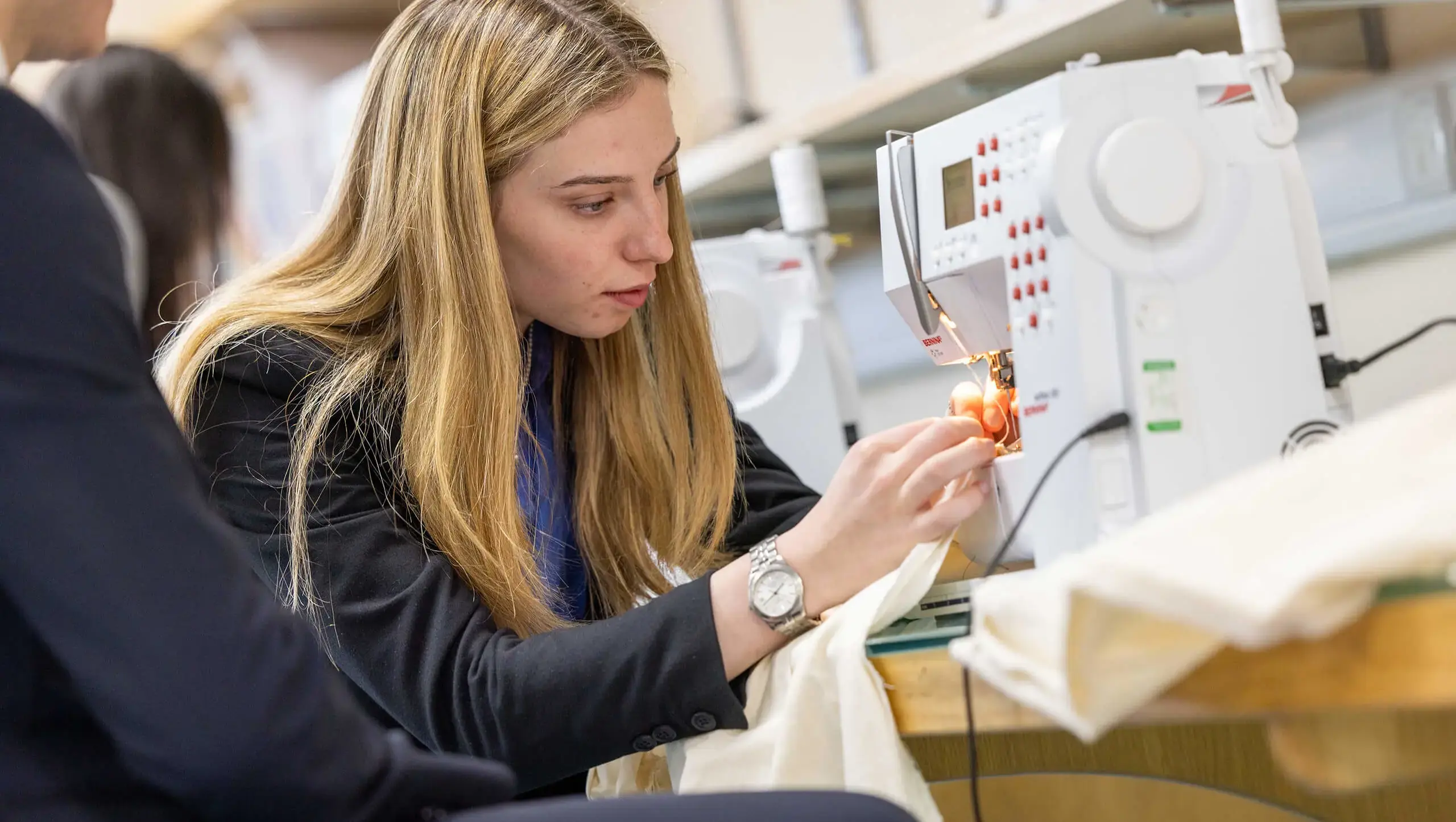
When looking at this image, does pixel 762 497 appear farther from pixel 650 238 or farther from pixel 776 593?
pixel 776 593

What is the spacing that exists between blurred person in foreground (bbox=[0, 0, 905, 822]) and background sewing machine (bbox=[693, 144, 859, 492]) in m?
1.75

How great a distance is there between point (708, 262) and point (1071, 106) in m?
1.40

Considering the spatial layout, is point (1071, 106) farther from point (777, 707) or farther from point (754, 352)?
point (754, 352)

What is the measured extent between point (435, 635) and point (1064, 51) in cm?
128

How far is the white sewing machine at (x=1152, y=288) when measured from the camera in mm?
1034

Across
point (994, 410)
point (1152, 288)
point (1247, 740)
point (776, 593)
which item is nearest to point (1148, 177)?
point (1152, 288)

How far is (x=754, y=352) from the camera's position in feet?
8.03

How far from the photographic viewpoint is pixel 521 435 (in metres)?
1.49

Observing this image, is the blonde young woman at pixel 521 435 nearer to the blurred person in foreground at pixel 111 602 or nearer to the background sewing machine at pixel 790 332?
the blurred person in foreground at pixel 111 602

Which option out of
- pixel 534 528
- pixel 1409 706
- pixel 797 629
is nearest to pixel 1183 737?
pixel 797 629

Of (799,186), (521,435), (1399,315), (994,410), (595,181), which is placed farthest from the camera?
(799,186)

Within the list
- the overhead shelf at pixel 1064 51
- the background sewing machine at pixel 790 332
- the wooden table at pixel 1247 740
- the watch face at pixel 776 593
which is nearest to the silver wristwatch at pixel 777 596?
the watch face at pixel 776 593

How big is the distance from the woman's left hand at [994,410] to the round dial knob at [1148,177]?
0.23 m

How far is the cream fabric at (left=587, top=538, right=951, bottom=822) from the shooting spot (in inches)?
36.7
